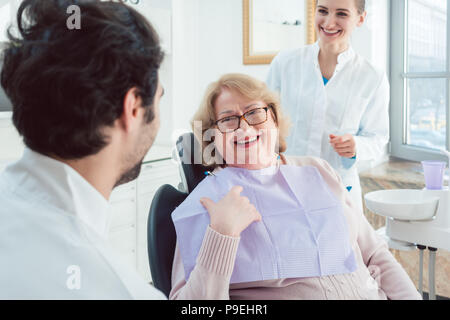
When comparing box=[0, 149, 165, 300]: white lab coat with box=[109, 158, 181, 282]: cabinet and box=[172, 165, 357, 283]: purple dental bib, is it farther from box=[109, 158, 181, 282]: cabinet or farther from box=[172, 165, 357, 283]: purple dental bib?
box=[109, 158, 181, 282]: cabinet

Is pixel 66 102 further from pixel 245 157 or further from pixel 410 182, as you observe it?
pixel 410 182

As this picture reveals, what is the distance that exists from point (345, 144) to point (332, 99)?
253 mm

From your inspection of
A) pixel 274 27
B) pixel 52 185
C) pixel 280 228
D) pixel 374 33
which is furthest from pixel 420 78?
pixel 52 185

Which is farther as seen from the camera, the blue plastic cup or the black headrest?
the blue plastic cup

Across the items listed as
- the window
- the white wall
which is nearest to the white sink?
the window

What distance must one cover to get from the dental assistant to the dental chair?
1.62 ft

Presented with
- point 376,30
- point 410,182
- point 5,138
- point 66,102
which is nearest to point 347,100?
point 410,182

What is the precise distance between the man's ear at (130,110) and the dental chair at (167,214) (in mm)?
510

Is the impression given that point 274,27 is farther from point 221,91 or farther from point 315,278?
point 315,278

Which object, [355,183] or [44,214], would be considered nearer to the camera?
[44,214]

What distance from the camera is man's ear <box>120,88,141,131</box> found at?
662 mm

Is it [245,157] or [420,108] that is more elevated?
[420,108]

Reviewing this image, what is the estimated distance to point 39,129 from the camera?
0.64 metres

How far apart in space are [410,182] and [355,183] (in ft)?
2.59
